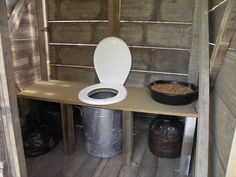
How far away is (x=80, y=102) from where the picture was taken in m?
1.82

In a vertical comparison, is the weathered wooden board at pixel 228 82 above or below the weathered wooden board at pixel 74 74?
above

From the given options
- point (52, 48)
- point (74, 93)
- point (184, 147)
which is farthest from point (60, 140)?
point (184, 147)

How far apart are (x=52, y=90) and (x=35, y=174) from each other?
30.2 inches

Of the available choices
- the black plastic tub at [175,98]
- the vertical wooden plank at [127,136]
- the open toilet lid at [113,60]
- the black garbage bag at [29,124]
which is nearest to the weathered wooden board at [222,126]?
the black plastic tub at [175,98]

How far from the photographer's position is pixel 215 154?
1.22 m

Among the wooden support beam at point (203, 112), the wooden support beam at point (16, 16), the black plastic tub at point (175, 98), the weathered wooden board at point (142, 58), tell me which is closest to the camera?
the wooden support beam at point (203, 112)

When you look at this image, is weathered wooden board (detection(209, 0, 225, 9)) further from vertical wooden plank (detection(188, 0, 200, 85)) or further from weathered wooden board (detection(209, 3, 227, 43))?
vertical wooden plank (detection(188, 0, 200, 85))

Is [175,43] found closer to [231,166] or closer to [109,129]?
[109,129]

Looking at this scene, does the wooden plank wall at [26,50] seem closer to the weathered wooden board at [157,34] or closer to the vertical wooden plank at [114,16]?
the vertical wooden plank at [114,16]

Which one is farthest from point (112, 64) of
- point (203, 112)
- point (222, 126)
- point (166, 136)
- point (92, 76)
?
point (222, 126)

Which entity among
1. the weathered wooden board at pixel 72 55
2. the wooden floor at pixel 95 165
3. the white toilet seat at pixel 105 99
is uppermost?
the weathered wooden board at pixel 72 55

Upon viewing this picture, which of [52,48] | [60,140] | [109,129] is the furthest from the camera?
[52,48]

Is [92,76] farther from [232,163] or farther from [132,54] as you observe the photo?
[232,163]

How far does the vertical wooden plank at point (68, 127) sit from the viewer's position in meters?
1.96
